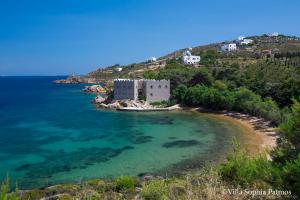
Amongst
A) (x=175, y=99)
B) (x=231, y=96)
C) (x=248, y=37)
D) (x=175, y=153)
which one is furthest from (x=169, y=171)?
(x=248, y=37)

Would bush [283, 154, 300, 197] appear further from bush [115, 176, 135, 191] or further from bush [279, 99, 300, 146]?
bush [115, 176, 135, 191]

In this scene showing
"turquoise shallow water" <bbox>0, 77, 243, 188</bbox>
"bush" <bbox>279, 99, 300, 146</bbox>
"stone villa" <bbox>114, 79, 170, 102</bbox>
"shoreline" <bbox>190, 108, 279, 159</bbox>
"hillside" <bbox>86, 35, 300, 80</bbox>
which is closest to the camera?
"bush" <bbox>279, 99, 300, 146</bbox>

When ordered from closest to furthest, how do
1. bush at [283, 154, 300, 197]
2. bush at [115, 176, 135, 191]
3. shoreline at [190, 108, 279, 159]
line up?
bush at [283, 154, 300, 197] → bush at [115, 176, 135, 191] → shoreline at [190, 108, 279, 159]

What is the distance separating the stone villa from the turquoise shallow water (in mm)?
8136

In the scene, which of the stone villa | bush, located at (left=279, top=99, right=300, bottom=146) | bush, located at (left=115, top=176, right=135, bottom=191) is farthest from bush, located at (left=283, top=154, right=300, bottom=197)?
the stone villa

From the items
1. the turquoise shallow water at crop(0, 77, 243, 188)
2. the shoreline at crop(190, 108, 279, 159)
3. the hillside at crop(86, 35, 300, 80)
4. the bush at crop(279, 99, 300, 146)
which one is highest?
the hillside at crop(86, 35, 300, 80)

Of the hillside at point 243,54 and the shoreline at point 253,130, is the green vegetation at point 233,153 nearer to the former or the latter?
the shoreline at point 253,130

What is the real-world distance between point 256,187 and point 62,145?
2694 centimetres

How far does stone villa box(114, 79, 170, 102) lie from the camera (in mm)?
59438

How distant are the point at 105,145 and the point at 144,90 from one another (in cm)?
2887

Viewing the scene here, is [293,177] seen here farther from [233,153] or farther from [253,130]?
[253,130]

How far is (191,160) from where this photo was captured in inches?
984

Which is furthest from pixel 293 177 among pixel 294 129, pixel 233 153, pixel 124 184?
pixel 124 184

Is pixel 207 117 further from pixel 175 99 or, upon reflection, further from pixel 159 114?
pixel 175 99
